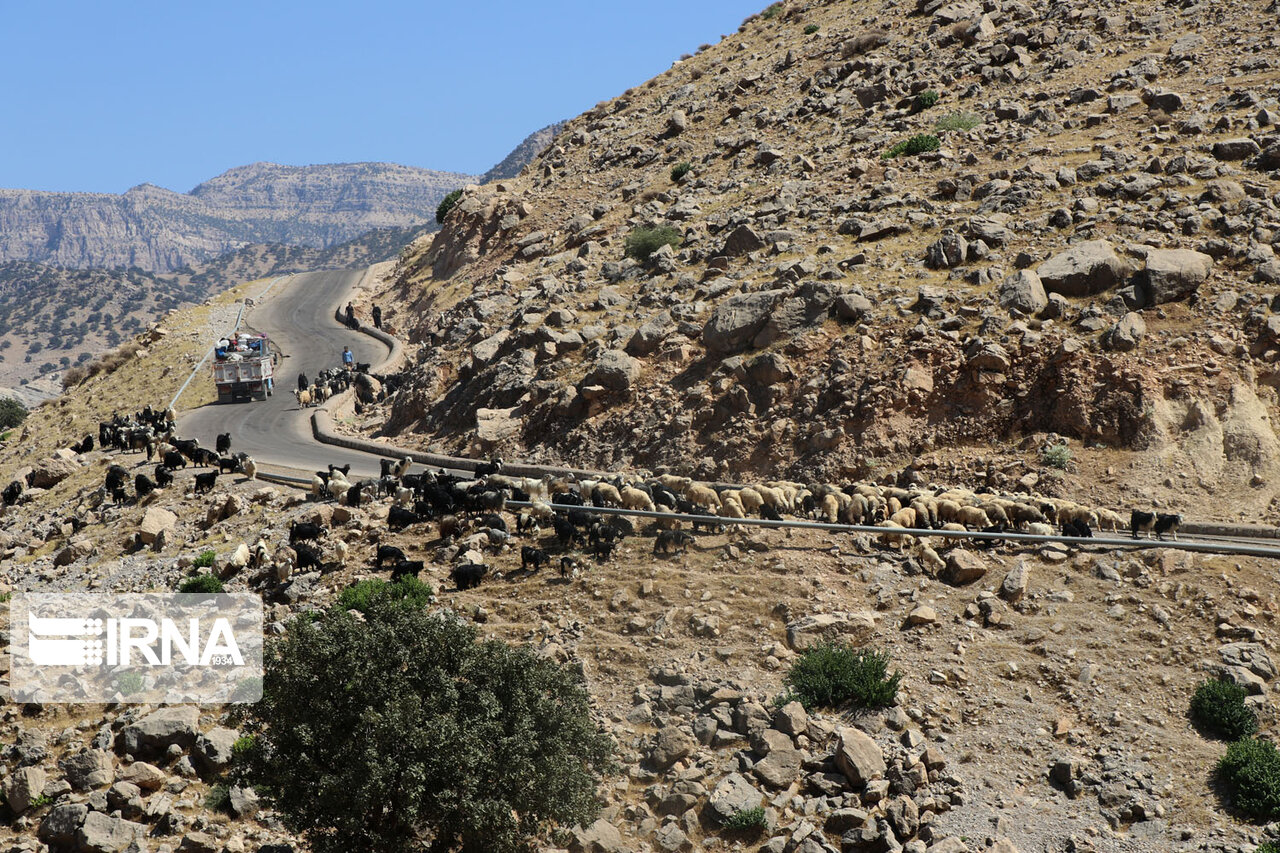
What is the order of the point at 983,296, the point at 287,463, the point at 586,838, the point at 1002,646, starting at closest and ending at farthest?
the point at 586,838 → the point at 1002,646 → the point at 983,296 → the point at 287,463

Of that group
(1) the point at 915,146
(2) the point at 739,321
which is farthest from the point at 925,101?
(2) the point at 739,321

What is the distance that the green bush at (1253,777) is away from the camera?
13.7 m

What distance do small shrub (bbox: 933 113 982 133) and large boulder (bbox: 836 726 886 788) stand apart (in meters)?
30.1

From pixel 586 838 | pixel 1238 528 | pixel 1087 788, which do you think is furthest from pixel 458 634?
pixel 1238 528

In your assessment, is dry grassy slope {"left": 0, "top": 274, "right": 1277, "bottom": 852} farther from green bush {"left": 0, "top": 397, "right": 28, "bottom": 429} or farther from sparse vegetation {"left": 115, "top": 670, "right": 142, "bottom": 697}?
green bush {"left": 0, "top": 397, "right": 28, "bottom": 429}

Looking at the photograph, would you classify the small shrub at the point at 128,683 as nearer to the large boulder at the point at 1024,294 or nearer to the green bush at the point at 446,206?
the large boulder at the point at 1024,294

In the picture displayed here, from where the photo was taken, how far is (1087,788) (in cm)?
1448

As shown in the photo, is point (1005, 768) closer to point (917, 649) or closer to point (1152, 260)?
point (917, 649)

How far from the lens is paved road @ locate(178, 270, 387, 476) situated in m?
35.5

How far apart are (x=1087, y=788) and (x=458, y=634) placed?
379 inches

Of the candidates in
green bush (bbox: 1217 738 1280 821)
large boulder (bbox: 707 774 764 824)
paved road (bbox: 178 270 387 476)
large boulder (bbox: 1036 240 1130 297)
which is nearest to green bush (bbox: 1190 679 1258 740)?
green bush (bbox: 1217 738 1280 821)

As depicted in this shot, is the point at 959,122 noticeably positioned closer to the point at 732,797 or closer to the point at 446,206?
the point at 732,797

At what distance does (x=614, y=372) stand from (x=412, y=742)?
19.3 m

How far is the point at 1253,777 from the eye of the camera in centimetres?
1390
